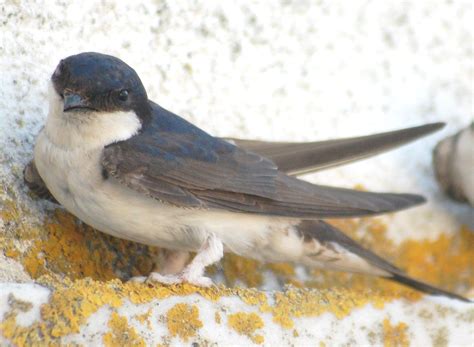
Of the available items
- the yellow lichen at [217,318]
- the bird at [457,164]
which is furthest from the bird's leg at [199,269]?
the bird at [457,164]

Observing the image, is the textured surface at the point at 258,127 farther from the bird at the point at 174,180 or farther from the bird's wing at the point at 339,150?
the bird's wing at the point at 339,150

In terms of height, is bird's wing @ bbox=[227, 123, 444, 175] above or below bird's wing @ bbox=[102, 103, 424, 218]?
above

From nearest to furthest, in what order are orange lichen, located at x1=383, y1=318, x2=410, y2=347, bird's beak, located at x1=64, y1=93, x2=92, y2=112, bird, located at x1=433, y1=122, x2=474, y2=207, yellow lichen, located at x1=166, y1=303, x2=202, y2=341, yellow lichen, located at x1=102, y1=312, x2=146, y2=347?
1. yellow lichen, located at x1=102, y1=312, x2=146, y2=347
2. yellow lichen, located at x1=166, y1=303, x2=202, y2=341
3. bird's beak, located at x1=64, y1=93, x2=92, y2=112
4. orange lichen, located at x1=383, y1=318, x2=410, y2=347
5. bird, located at x1=433, y1=122, x2=474, y2=207

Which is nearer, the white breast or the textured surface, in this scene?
the textured surface

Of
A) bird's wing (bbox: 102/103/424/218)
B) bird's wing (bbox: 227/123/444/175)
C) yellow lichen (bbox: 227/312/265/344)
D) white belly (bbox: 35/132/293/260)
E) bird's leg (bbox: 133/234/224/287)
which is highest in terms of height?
bird's wing (bbox: 227/123/444/175)

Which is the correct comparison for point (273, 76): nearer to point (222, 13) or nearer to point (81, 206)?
point (222, 13)

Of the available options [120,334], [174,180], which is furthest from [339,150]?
[120,334]

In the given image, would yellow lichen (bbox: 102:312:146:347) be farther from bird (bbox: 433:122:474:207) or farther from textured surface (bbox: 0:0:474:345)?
bird (bbox: 433:122:474:207)

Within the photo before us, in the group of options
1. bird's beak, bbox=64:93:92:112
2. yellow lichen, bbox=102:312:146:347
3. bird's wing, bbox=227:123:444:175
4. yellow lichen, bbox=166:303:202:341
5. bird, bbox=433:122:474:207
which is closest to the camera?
yellow lichen, bbox=102:312:146:347

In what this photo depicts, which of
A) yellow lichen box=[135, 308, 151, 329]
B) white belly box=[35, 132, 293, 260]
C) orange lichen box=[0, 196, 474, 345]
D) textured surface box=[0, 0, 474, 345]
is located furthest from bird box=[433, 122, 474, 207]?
yellow lichen box=[135, 308, 151, 329]
